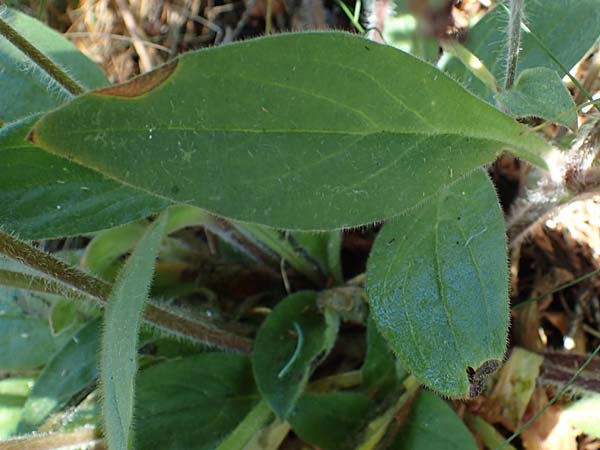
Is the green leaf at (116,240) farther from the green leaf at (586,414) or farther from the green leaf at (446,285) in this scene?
→ the green leaf at (586,414)

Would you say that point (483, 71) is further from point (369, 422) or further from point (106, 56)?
point (106, 56)

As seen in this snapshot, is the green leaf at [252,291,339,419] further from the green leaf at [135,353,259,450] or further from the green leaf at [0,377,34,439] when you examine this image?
the green leaf at [0,377,34,439]

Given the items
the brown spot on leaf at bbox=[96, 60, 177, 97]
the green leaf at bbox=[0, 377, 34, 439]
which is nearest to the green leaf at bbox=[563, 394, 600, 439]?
the brown spot on leaf at bbox=[96, 60, 177, 97]

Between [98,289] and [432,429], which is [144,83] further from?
[432,429]

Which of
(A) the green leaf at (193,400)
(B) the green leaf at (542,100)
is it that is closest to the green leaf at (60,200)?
(A) the green leaf at (193,400)

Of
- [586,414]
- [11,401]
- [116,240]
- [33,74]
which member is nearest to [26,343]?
[11,401]
